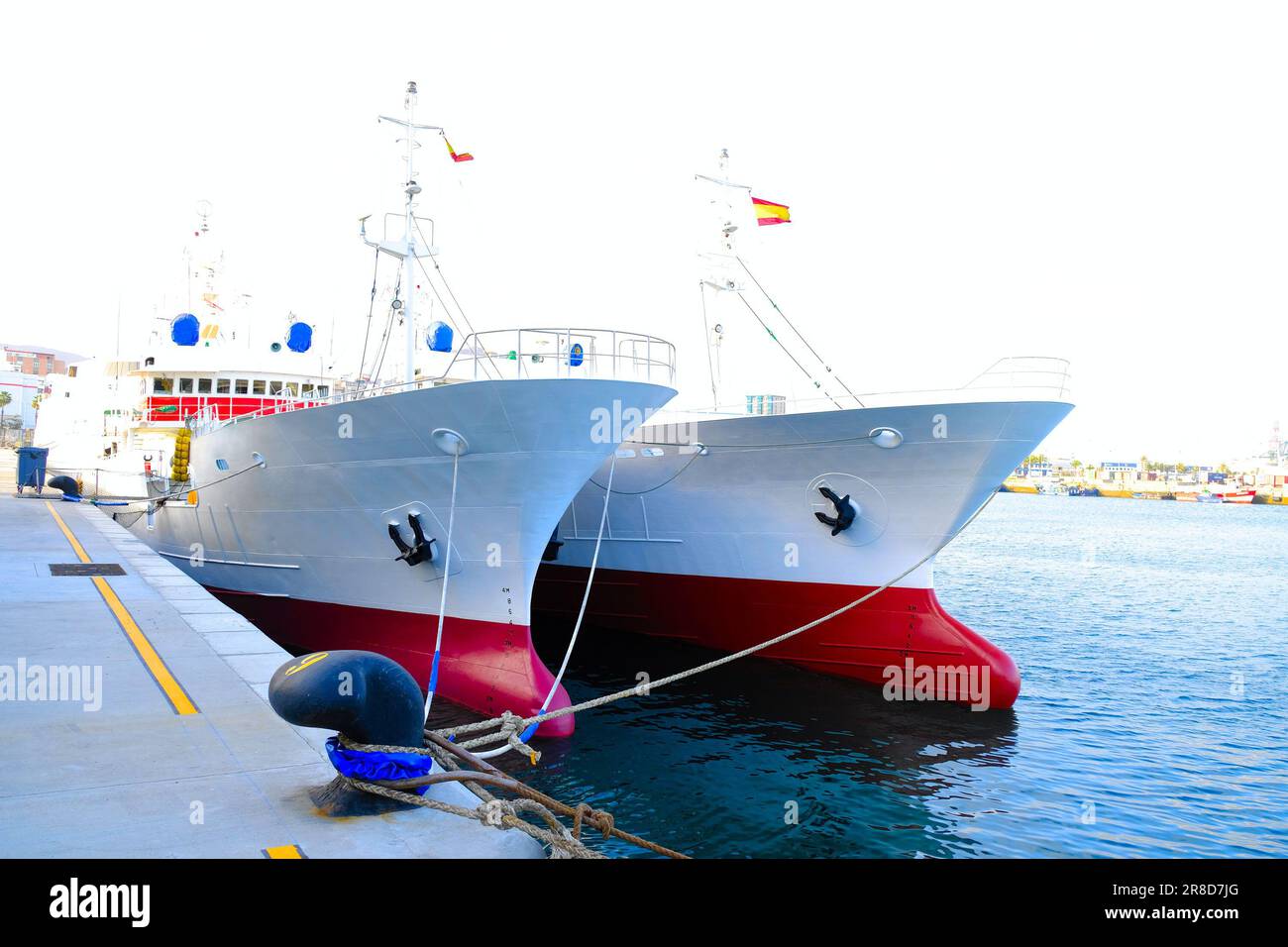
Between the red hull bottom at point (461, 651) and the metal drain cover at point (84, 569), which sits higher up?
the metal drain cover at point (84, 569)

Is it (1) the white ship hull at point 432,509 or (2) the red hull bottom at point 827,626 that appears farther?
(2) the red hull bottom at point 827,626

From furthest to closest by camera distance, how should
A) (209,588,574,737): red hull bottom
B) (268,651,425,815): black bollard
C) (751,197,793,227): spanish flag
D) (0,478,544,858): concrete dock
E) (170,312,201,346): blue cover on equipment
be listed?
(170,312,201,346): blue cover on equipment
(751,197,793,227): spanish flag
(209,588,574,737): red hull bottom
(268,651,425,815): black bollard
(0,478,544,858): concrete dock

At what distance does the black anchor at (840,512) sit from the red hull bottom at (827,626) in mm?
1069

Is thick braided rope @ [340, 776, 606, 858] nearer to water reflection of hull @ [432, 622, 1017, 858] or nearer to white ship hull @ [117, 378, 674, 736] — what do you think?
water reflection of hull @ [432, 622, 1017, 858]

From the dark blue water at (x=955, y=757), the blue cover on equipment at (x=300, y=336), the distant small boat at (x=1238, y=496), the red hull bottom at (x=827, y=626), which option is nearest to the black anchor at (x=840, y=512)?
the red hull bottom at (x=827, y=626)

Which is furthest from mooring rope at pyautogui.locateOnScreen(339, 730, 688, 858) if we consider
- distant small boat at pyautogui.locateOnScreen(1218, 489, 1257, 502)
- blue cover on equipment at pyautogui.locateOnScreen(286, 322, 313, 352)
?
distant small boat at pyautogui.locateOnScreen(1218, 489, 1257, 502)

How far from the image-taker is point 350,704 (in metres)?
3.99

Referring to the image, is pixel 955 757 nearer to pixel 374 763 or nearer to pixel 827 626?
pixel 827 626

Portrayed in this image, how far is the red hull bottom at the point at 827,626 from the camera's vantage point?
12.3 m

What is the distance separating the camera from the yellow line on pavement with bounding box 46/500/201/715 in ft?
19.0

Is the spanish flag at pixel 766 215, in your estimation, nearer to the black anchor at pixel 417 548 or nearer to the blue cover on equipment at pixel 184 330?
the black anchor at pixel 417 548

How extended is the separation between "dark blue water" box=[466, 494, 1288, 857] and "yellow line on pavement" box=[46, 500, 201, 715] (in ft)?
11.2
